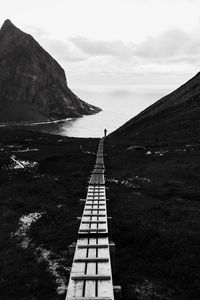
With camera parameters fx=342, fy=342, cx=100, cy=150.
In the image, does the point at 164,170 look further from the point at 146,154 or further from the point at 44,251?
the point at 44,251

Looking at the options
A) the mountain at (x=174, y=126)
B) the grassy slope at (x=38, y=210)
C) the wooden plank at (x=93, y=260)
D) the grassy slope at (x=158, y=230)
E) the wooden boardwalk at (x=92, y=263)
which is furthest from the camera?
the mountain at (x=174, y=126)

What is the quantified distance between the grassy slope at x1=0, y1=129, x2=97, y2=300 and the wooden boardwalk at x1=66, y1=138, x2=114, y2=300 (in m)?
1.47

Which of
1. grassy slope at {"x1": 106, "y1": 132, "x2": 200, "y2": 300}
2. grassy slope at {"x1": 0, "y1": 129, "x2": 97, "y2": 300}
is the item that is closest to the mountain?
grassy slope at {"x1": 0, "y1": 129, "x2": 97, "y2": 300}

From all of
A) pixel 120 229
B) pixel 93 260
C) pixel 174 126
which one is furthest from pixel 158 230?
pixel 174 126

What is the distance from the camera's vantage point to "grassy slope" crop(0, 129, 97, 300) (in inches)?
528

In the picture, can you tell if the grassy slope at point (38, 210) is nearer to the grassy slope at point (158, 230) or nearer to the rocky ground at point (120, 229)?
the rocky ground at point (120, 229)

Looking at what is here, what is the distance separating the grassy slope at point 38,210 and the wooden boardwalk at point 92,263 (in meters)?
1.47

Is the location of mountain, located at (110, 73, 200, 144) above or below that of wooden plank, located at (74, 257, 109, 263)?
above

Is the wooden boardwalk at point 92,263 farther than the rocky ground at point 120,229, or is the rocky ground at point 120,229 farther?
the rocky ground at point 120,229

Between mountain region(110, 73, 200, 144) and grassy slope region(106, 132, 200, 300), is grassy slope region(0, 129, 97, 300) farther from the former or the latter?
mountain region(110, 73, 200, 144)

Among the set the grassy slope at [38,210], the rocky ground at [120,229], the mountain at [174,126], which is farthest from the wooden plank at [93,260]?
the mountain at [174,126]

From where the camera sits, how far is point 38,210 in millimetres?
24062

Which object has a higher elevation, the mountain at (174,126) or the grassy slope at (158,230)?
the mountain at (174,126)

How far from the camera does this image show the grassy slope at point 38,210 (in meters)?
13.4
